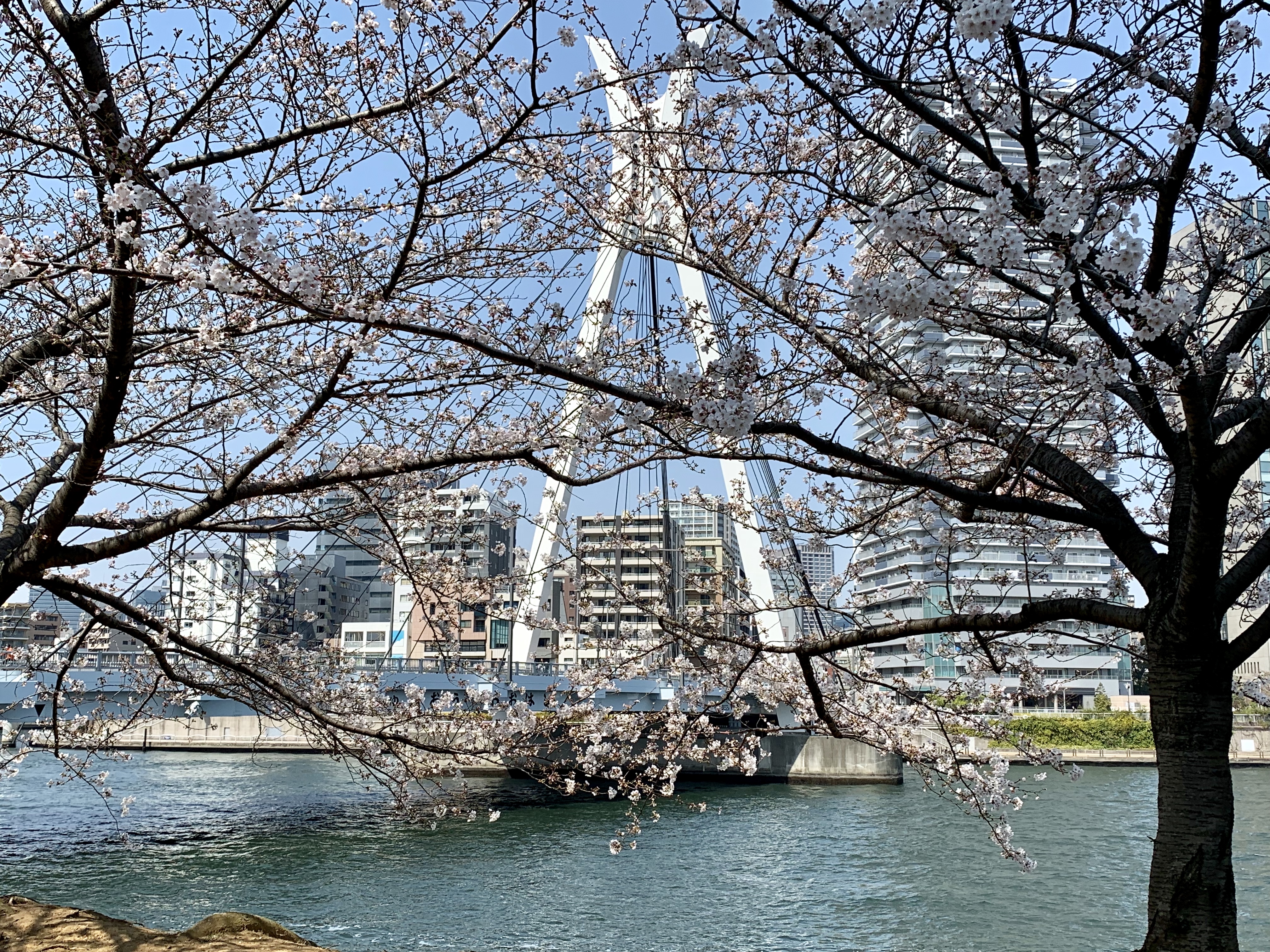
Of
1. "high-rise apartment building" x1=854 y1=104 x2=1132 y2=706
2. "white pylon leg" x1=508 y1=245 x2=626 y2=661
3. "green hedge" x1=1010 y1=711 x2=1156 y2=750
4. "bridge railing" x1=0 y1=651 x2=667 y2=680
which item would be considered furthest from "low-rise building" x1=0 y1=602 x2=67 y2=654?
"green hedge" x1=1010 y1=711 x2=1156 y2=750

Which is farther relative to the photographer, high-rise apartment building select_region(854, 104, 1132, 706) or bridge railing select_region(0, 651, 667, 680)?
bridge railing select_region(0, 651, 667, 680)

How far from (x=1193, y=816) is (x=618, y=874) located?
9.83 meters

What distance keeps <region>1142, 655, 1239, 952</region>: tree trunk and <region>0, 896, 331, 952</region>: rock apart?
358 cm

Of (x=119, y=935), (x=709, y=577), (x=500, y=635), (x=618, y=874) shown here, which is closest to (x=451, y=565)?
(x=709, y=577)

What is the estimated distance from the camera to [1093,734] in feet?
103

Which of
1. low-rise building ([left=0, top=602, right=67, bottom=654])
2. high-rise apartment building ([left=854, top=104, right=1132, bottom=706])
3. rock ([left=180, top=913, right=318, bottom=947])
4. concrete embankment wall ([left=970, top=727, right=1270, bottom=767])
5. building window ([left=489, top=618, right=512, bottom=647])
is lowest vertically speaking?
concrete embankment wall ([left=970, top=727, right=1270, bottom=767])

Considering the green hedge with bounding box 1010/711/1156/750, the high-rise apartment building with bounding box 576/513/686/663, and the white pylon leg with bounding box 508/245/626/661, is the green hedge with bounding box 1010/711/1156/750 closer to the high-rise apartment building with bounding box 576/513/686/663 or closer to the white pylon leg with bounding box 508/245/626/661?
the white pylon leg with bounding box 508/245/626/661

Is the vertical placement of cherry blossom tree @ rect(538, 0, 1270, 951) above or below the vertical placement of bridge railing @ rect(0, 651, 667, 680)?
above

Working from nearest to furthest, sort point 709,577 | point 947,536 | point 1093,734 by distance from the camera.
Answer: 1. point 947,536
2. point 709,577
3. point 1093,734

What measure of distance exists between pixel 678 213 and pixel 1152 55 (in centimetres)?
186

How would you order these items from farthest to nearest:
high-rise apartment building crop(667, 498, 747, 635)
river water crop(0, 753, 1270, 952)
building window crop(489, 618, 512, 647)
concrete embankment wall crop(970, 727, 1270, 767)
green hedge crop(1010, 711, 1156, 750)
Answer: building window crop(489, 618, 512, 647) < green hedge crop(1010, 711, 1156, 750) < concrete embankment wall crop(970, 727, 1270, 767) < river water crop(0, 753, 1270, 952) < high-rise apartment building crop(667, 498, 747, 635)

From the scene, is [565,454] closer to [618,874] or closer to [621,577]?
[621,577]

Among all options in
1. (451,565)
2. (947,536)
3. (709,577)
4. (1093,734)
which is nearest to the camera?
(947,536)

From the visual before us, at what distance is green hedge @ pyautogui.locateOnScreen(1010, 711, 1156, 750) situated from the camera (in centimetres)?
3112
